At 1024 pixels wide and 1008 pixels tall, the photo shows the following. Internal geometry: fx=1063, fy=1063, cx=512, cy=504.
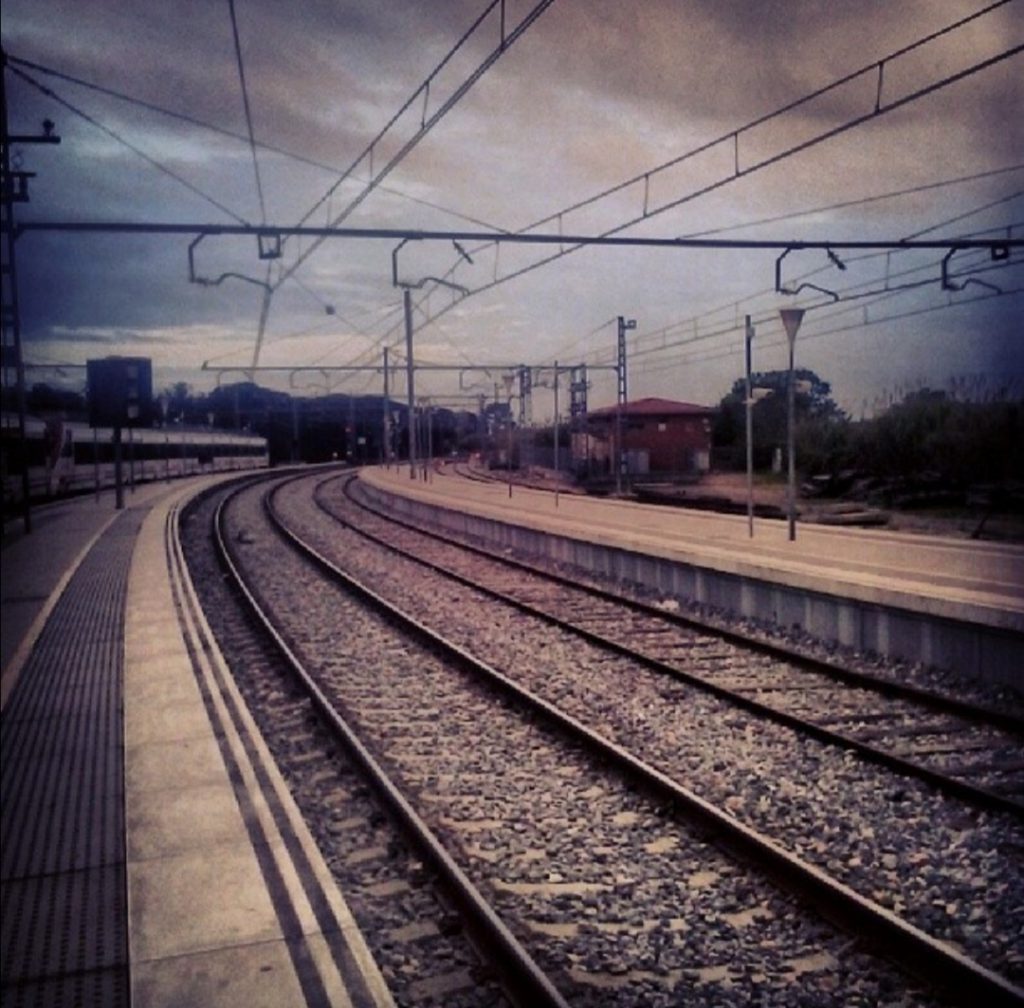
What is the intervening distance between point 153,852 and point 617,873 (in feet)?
7.92

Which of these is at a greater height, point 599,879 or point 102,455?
point 102,455

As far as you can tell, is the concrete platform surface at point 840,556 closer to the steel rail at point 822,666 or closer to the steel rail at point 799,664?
the steel rail at point 822,666

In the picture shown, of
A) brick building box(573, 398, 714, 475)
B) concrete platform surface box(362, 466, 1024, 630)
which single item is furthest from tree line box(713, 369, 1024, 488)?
brick building box(573, 398, 714, 475)

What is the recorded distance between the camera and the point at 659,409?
5416 cm

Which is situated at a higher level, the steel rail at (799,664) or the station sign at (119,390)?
the station sign at (119,390)

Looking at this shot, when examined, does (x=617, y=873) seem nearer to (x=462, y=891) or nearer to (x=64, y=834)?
(x=462, y=891)

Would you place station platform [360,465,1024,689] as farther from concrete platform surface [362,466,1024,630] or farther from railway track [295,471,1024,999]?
railway track [295,471,1024,999]

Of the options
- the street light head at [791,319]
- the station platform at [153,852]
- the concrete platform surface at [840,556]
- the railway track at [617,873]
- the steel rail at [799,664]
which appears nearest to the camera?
the station platform at [153,852]

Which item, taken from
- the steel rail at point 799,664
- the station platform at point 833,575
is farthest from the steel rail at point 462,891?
the station platform at point 833,575

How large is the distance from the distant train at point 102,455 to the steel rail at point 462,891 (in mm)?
8968

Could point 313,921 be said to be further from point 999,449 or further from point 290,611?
point 999,449

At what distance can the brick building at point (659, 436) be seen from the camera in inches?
2052

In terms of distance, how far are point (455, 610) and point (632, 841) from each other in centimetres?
897

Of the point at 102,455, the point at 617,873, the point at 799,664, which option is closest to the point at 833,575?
the point at 799,664
